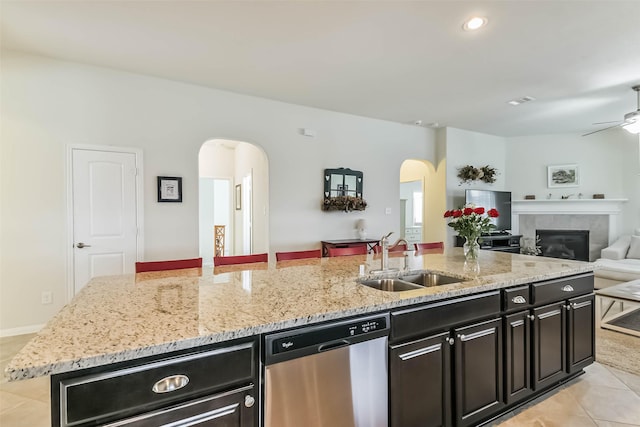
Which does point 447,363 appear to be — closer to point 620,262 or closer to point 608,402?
point 608,402

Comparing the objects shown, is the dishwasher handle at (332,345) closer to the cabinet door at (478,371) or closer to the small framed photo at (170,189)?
the cabinet door at (478,371)

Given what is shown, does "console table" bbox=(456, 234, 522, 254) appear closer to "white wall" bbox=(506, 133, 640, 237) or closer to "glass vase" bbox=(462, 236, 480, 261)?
"white wall" bbox=(506, 133, 640, 237)

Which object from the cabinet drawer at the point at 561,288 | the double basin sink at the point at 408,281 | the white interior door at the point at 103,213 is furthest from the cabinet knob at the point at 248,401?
the white interior door at the point at 103,213

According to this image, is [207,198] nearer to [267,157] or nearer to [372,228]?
[267,157]

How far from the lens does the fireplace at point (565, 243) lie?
21.1 feet

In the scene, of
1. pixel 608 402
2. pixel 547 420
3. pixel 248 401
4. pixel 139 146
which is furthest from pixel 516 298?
pixel 139 146

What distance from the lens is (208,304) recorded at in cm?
140

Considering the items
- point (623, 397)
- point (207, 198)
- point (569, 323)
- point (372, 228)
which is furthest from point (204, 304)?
point (207, 198)

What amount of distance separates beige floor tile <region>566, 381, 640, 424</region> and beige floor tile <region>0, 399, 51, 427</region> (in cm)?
345

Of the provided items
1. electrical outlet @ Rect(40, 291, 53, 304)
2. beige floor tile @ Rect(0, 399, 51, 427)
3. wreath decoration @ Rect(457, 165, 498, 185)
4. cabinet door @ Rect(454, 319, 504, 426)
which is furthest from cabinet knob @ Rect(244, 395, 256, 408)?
wreath decoration @ Rect(457, 165, 498, 185)

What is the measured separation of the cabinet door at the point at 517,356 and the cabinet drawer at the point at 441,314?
0.19 m

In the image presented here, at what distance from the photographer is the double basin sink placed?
6.53 ft

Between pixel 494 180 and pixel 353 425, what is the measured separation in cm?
644

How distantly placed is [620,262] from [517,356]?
16.3ft
